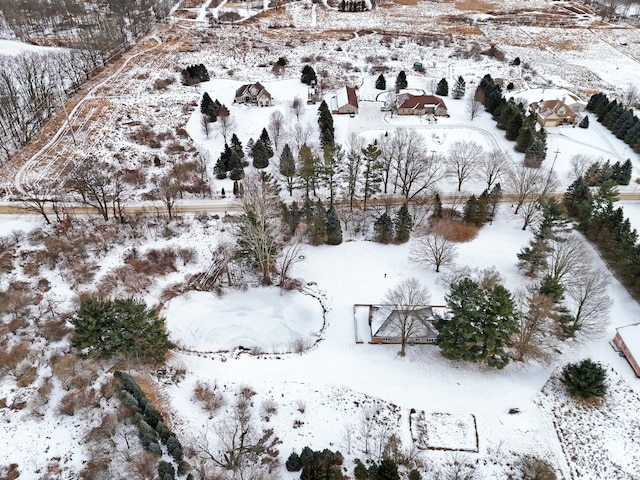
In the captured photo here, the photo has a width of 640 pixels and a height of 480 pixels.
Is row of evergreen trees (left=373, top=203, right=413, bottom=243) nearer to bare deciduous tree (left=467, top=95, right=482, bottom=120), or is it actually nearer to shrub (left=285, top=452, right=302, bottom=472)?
shrub (left=285, top=452, right=302, bottom=472)

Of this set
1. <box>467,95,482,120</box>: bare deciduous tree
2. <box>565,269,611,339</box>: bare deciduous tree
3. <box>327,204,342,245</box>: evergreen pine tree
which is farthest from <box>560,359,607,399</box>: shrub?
<box>467,95,482,120</box>: bare deciduous tree

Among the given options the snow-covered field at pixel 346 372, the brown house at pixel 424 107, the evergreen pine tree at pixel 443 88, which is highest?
the evergreen pine tree at pixel 443 88

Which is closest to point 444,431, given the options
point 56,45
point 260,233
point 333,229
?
point 260,233

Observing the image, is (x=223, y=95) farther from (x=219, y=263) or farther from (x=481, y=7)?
(x=481, y=7)

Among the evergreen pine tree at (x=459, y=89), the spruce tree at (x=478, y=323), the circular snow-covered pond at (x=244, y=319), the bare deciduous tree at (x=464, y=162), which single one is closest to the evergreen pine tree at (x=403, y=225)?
the bare deciduous tree at (x=464, y=162)

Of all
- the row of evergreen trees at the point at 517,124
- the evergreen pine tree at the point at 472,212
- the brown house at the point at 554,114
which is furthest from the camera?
the brown house at the point at 554,114

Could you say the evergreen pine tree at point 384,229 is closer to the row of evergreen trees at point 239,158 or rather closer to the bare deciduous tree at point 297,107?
the row of evergreen trees at point 239,158
